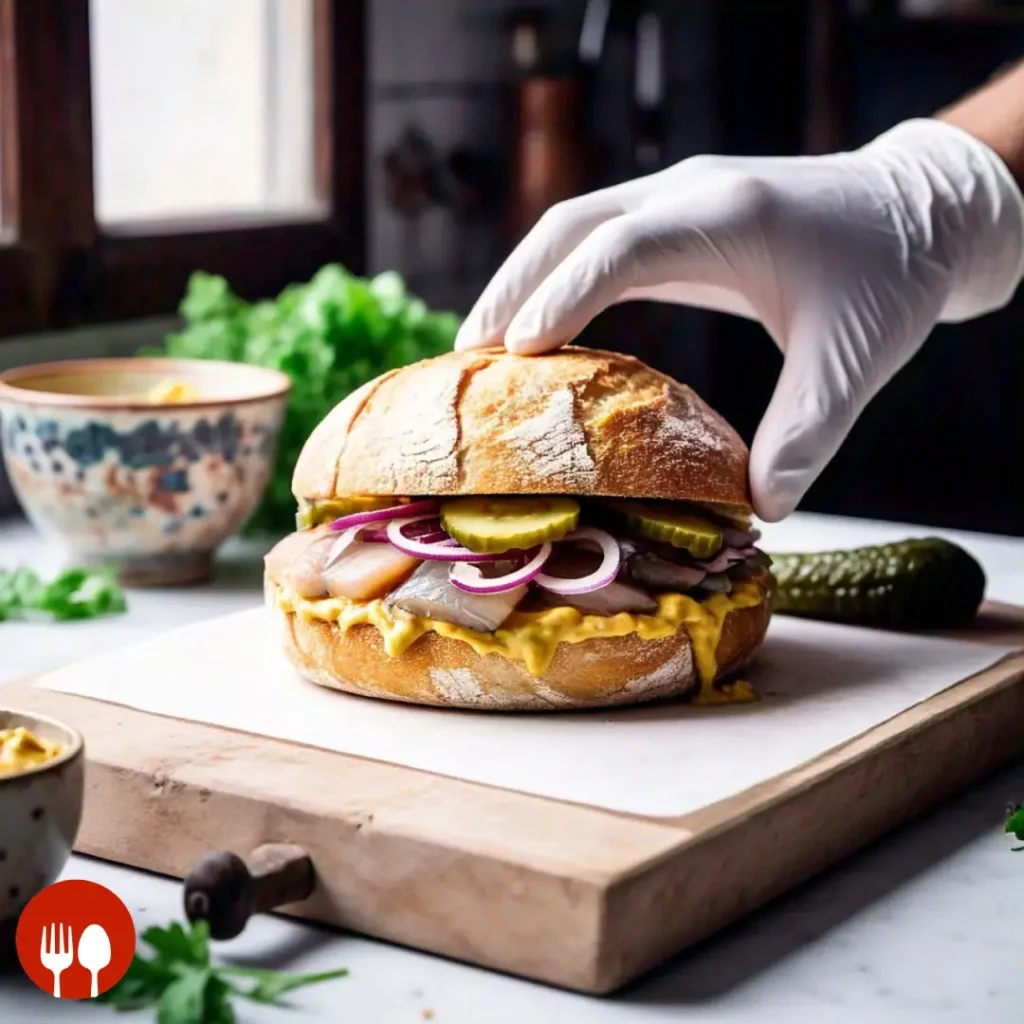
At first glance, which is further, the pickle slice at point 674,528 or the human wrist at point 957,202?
the human wrist at point 957,202

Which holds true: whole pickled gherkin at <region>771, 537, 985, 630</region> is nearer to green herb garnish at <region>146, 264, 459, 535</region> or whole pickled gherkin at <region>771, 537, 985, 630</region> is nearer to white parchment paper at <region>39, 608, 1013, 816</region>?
white parchment paper at <region>39, 608, 1013, 816</region>

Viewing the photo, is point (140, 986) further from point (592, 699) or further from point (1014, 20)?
point (1014, 20)

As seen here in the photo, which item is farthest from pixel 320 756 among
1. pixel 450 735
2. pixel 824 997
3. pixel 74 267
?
pixel 74 267

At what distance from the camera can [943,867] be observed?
1591 mm

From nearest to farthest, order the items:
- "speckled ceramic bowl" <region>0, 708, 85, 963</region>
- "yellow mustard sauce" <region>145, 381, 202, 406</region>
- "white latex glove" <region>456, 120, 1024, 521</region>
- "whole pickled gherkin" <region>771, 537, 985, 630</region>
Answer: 1. "speckled ceramic bowl" <region>0, 708, 85, 963</region>
2. "white latex glove" <region>456, 120, 1024, 521</region>
3. "whole pickled gherkin" <region>771, 537, 985, 630</region>
4. "yellow mustard sauce" <region>145, 381, 202, 406</region>

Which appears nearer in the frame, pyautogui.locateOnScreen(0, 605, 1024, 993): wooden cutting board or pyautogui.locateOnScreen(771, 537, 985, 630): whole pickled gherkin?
pyautogui.locateOnScreen(0, 605, 1024, 993): wooden cutting board

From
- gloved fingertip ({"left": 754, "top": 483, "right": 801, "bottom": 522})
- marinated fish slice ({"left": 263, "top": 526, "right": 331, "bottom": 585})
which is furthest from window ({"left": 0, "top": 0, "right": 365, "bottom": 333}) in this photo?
gloved fingertip ({"left": 754, "top": 483, "right": 801, "bottom": 522})

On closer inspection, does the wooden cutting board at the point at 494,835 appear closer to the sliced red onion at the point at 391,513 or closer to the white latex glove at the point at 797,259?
the sliced red onion at the point at 391,513

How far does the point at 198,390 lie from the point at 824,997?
5.26 feet

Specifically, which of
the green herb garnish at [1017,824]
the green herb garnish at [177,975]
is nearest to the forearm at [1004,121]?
the green herb garnish at [1017,824]

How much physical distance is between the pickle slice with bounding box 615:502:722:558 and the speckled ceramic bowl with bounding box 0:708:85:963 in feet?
2.23

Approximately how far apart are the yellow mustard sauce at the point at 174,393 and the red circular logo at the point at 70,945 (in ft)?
3.90

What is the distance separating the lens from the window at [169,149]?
2951 millimetres

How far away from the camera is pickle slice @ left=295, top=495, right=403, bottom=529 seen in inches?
73.4
